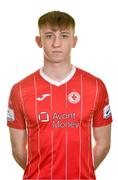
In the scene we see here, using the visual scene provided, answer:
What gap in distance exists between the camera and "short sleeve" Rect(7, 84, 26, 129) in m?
3.28

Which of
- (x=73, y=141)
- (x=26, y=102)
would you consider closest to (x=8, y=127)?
(x=26, y=102)

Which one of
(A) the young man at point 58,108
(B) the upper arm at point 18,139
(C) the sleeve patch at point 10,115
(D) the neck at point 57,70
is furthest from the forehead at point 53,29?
(B) the upper arm at point 18,139

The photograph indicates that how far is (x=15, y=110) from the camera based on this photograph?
3320 mm

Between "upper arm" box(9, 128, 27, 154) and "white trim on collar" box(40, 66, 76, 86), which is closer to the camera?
"white trim on collar" box(40, 66, 76, 86)

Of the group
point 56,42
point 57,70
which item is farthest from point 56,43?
point 57,70

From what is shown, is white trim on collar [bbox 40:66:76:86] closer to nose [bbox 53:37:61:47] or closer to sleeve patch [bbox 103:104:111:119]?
nose [bbox 53:37:61:47]

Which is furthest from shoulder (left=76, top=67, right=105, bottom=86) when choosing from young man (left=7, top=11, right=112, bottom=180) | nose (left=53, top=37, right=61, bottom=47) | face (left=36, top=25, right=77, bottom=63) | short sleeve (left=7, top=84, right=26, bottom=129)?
short sleeve (left=7, top=84, right=26, bottom=129)

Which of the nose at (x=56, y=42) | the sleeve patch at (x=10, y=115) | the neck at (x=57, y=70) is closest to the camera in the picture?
the nose at (x=56, y=42)

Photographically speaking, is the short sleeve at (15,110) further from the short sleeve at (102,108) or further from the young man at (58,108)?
the short sleeve at (102,108)

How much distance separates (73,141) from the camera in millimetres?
A: 3176

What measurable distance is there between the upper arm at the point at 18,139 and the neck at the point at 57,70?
44cm

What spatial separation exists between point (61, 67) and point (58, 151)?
558 mm

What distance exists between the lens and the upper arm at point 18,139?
3.37 m

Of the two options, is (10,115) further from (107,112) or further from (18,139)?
(107,112)
